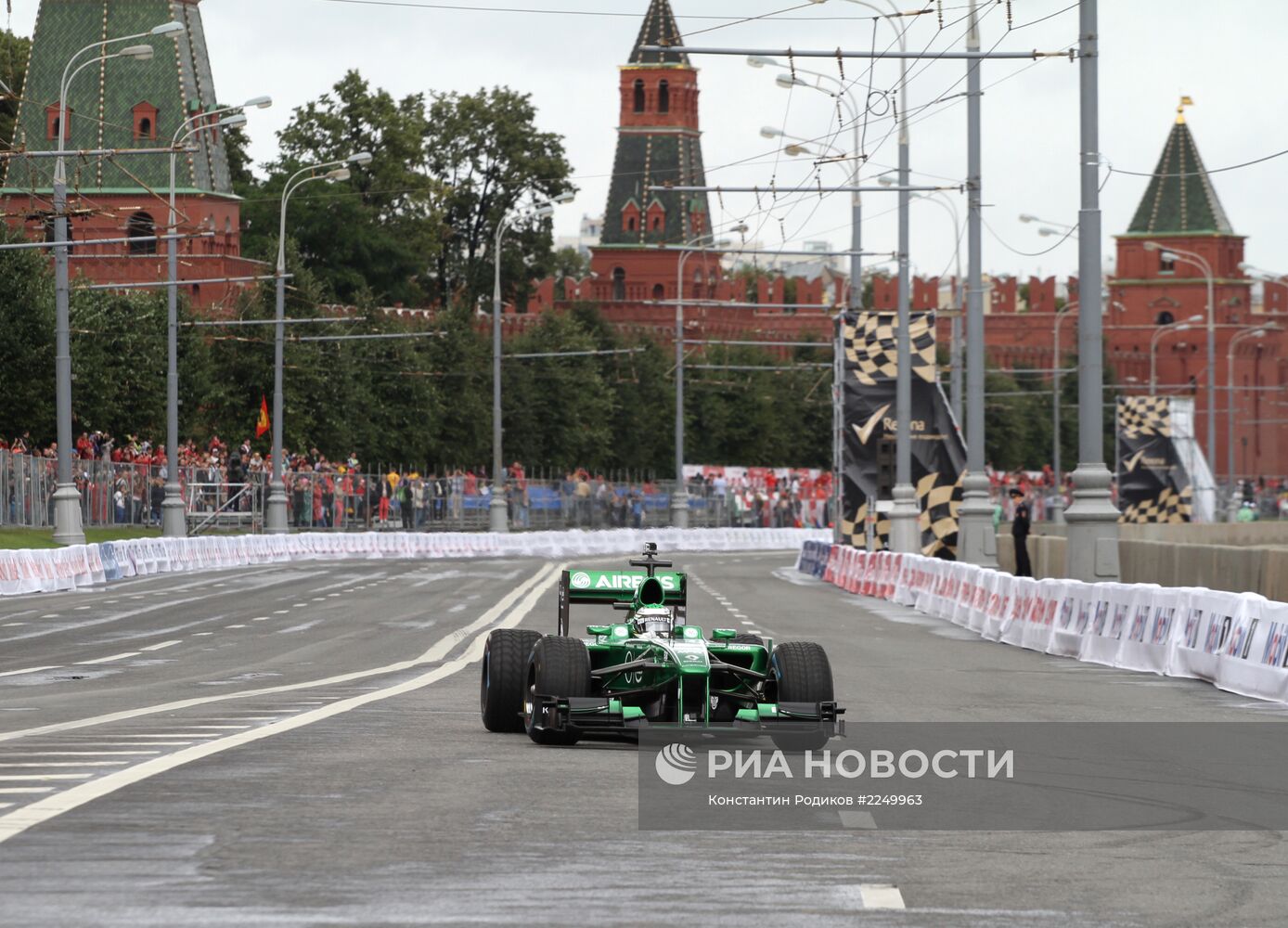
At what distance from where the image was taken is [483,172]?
120m

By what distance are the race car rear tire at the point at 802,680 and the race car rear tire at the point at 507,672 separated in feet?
5.07

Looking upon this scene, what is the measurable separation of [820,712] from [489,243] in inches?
4346

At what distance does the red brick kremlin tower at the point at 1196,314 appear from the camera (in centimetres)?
17175

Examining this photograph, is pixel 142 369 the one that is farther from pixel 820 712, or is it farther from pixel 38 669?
pixel 820 712

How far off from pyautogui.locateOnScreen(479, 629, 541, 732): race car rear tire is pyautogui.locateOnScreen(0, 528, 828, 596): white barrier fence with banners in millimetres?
28648

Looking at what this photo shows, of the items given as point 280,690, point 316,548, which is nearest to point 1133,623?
point 280,690

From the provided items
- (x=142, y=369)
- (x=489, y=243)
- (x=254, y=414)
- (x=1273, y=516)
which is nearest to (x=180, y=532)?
(x=142, y=369)

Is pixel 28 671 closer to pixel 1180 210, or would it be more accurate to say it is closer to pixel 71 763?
pixel 71 763

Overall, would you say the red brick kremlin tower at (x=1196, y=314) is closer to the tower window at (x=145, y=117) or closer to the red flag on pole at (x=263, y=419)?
the tower window at (x=145, y=117)

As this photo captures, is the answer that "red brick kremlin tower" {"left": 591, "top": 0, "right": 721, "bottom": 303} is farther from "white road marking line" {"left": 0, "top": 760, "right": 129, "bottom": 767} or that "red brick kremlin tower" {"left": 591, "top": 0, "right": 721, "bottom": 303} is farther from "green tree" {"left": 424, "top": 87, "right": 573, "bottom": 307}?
"white road marking line" {"left": 0, "top": 760, "right": 129, "bottom": 767}

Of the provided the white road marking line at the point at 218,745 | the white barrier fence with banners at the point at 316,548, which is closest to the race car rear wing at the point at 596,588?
the white road marking line at the point at 218,745

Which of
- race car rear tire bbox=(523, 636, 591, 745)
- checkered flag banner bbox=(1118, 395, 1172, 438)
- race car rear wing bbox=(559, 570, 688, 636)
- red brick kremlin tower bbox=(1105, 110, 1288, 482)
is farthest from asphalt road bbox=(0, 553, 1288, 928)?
red brick kremlin tower bbox=(1105, 110, 1288, 482)

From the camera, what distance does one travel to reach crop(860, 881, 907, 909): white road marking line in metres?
8.52

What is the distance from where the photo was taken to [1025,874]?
9.32 meters
